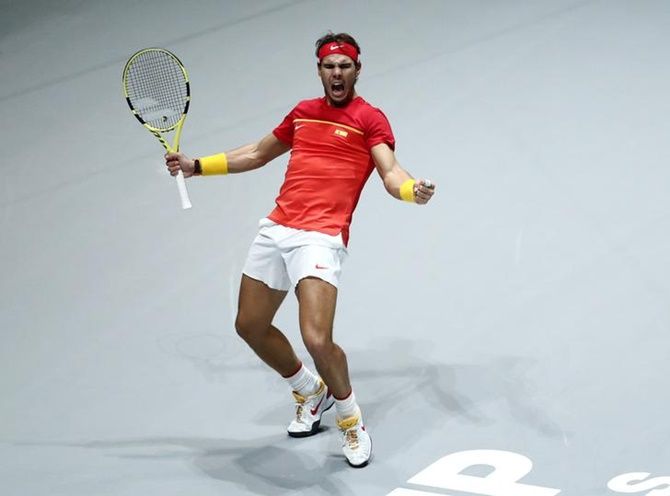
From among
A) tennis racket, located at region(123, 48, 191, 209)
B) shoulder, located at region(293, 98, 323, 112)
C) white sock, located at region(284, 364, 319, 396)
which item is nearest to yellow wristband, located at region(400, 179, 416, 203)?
shoulder, located at region(293, 98, 323, 112)

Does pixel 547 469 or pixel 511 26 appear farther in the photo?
pixel 511 26

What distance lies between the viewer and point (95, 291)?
7988 millimetres

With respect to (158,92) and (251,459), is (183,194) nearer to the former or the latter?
(158,92)

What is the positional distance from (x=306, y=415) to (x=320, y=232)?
92cm

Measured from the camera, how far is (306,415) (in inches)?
257

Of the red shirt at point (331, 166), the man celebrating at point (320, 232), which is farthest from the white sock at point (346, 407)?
the red shirt at point (331, 166)

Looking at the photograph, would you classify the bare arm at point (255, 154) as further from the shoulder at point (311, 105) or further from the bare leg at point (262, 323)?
the bare leg at point (262, 323)

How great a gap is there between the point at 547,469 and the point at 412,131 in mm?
3894

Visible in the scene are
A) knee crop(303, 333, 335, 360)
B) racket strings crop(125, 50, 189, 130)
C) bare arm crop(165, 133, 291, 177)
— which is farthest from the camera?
racket strings crop(125, 50, 189, 130)

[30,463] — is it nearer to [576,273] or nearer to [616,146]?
[576,273]

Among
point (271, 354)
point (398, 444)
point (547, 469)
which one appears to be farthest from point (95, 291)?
point (547, 469)

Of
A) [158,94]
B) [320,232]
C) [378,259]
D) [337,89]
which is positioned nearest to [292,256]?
[320,232]

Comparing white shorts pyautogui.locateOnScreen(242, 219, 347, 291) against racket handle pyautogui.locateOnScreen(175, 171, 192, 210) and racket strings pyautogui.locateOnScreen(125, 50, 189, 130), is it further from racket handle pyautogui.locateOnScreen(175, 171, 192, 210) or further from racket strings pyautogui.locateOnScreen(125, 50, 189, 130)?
racket strings pyautogui.locateOnScreen(125, 50, 189, 130)

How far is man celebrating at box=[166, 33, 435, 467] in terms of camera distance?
6141 mm
